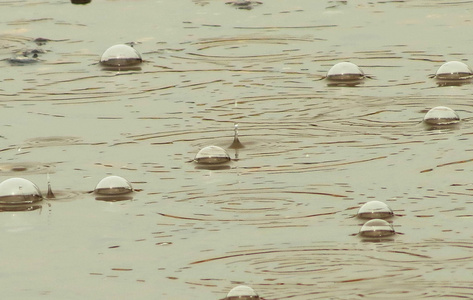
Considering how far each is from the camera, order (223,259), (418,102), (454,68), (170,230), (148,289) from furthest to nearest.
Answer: (454,68) < (418,102) < (170,230) < (223,259) < (148,289)

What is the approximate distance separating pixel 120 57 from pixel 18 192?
3.53 metres

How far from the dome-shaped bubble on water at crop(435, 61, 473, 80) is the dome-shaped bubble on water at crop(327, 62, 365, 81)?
535 millimetres

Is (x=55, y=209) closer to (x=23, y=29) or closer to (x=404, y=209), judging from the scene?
(x=404, y=209)

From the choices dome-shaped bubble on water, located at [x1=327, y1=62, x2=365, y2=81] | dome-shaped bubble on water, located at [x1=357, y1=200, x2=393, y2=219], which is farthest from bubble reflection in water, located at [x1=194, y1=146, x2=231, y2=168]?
dome-shaped bubble on water, located at [x1=327, y1=62, x2=365, y2=81]

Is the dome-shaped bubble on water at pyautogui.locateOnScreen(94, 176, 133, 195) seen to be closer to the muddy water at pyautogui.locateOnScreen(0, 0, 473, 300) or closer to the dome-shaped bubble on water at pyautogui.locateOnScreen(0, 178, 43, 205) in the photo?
the muddy water at pyautogui.locateOnScreen(0, 0, 473, 300)

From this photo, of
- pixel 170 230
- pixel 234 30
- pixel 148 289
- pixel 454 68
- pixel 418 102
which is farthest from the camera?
pixel 234 30

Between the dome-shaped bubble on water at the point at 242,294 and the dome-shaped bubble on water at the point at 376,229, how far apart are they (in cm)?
106

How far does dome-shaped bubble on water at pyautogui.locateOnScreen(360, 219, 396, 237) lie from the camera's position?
621cm

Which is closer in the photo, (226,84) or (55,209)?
(55,209)

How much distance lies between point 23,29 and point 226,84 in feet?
8.91

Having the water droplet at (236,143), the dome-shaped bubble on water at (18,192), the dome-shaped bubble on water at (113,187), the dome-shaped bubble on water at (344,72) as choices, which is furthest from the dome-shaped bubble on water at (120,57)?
the dome-shaped bubble on water at (18,192)

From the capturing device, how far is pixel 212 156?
300 inches

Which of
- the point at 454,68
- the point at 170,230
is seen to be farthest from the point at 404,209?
the point at 454,68

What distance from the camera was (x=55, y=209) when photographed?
6.94 m
